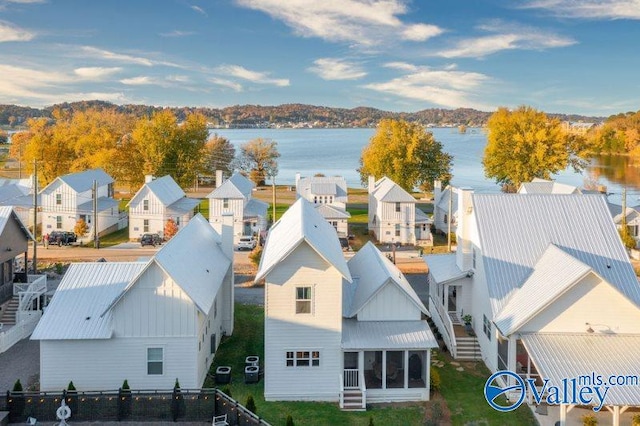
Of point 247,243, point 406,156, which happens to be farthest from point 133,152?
point 406,156

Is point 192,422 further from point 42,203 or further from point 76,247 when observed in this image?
point 42,203

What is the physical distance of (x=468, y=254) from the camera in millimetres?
28219

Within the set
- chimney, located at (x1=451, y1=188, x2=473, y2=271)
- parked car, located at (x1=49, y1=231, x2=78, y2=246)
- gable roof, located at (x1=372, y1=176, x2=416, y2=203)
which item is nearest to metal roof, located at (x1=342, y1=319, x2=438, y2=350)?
chimney, located at (x1=451, y1=188, x2=473, y2=271)

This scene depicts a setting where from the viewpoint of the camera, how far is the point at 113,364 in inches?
838

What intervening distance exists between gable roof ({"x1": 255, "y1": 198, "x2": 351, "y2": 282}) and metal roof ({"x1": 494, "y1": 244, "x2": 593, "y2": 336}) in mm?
6383

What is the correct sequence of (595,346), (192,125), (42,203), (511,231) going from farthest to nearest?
(192,125)
(42,203)
(511,231)
(595,346)

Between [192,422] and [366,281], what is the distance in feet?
29.2

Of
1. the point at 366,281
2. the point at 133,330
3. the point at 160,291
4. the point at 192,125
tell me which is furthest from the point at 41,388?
the point at 192,125

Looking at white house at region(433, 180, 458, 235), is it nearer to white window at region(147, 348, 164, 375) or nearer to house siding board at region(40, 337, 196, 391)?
house siding board at region(40, 337, 196, 391)

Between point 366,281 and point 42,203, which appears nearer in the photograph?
point 366,281

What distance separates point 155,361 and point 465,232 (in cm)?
1562

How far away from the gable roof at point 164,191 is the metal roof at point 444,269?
99.9ft

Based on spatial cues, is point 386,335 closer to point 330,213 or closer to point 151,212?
point 330,213

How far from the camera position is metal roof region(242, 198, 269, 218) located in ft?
178
